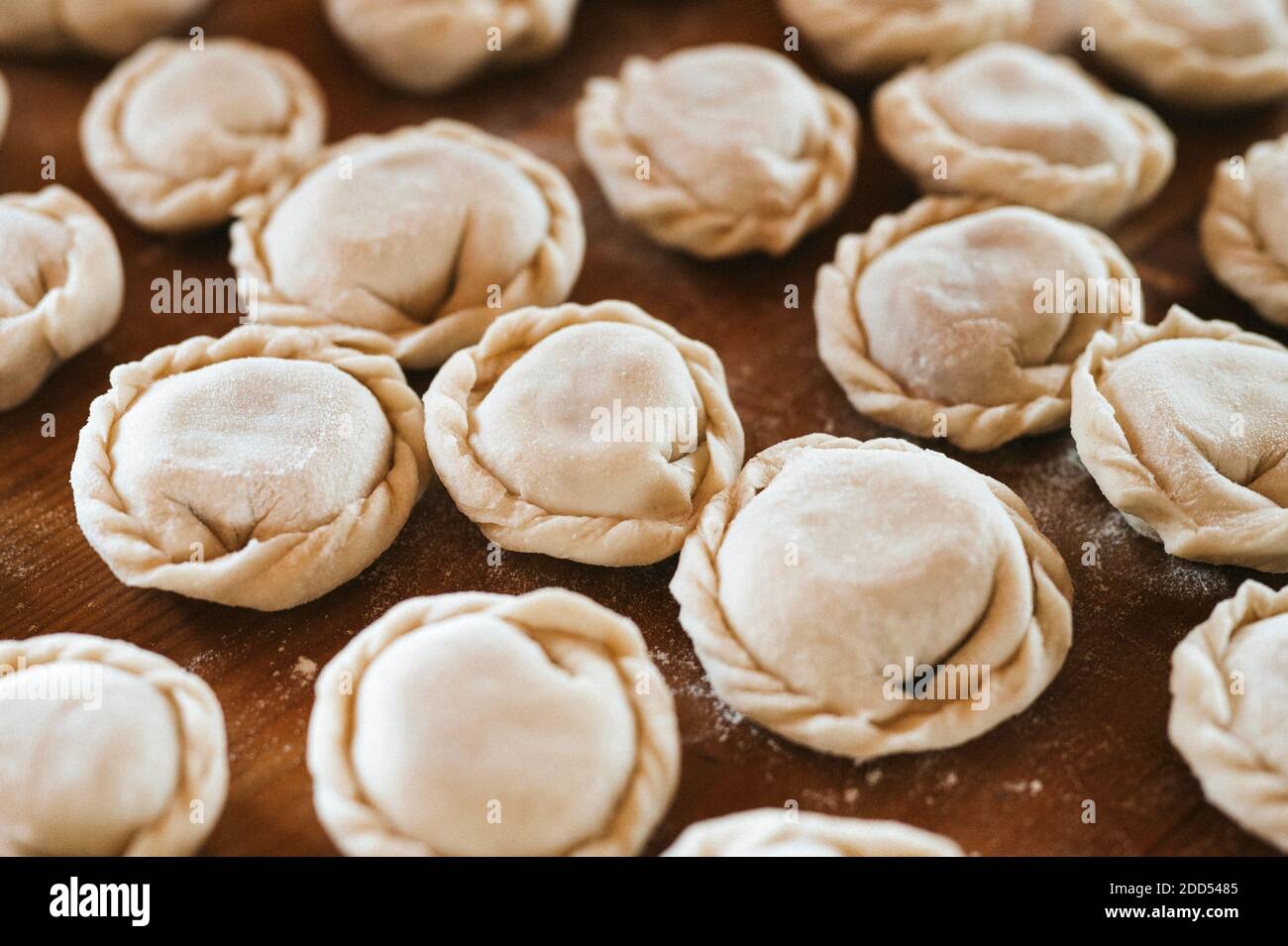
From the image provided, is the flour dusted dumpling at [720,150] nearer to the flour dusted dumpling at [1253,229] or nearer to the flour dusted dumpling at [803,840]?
the flour dusted dumpling at [1253,229]

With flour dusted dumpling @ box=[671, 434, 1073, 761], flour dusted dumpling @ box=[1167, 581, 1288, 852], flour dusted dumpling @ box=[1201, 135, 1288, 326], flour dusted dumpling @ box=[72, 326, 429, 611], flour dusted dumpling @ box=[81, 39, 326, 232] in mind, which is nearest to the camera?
flour dusted dumpling @ box=[1167, 581, 1288, 852]

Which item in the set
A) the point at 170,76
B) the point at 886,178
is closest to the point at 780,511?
the point at 886,178

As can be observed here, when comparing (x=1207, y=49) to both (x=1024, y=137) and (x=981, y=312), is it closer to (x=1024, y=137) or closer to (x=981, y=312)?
(x=1024, y=137)

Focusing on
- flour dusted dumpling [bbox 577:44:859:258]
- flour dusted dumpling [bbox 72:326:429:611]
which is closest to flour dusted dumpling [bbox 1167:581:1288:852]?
flour dusted dumpling [bbox 577:44:859:258]

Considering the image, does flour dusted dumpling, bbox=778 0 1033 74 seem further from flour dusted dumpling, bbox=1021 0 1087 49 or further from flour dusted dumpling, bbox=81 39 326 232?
flour dusted dumpling, bbox=81 39 326 232

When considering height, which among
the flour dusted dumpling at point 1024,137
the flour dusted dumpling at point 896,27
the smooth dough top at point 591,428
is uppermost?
the flour dusted dumpling at point 896,27

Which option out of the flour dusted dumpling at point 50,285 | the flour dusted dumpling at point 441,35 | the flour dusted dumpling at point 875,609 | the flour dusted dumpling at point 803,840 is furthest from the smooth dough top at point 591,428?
the flour dusted dumpling at point 441,35
